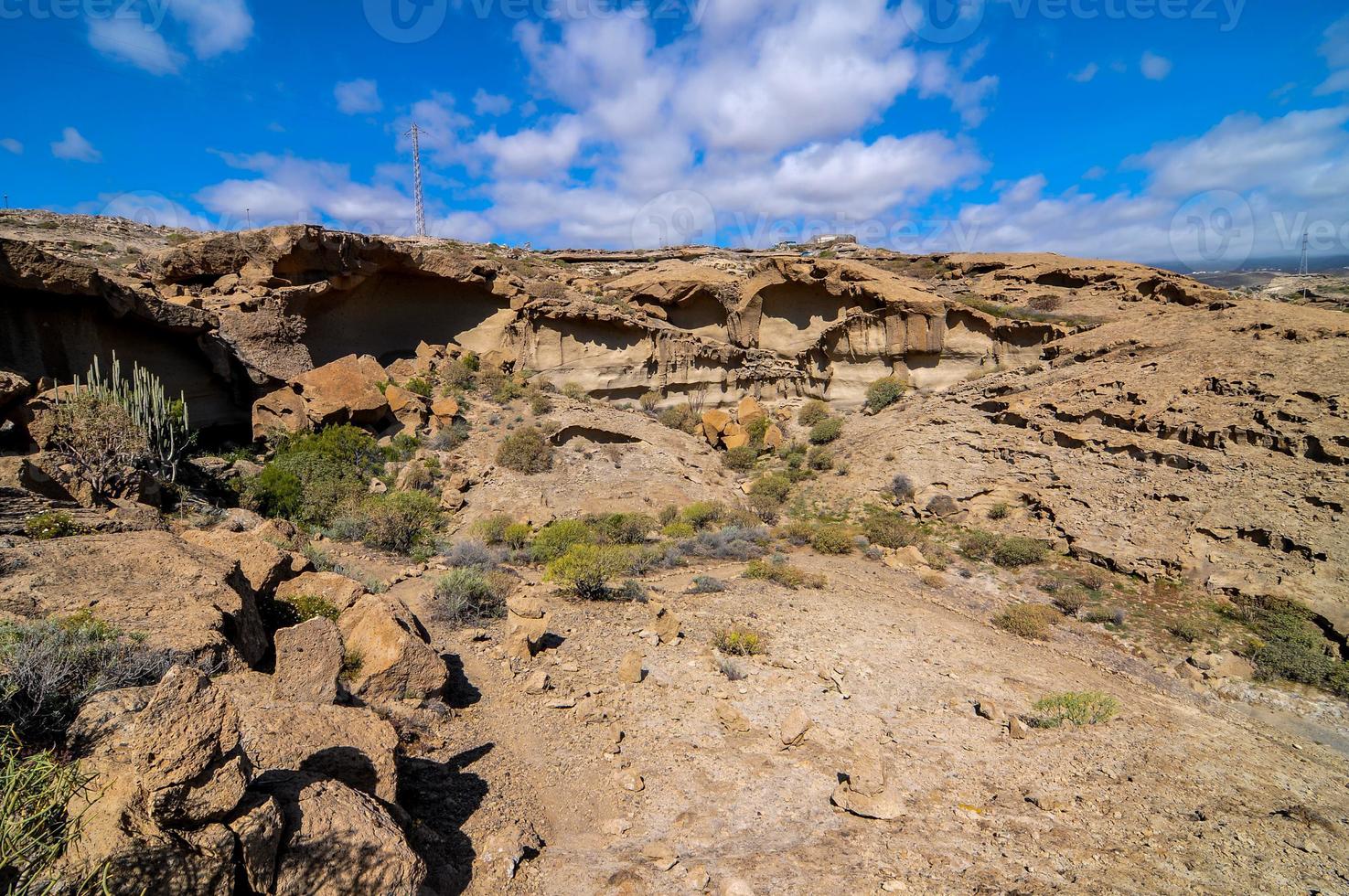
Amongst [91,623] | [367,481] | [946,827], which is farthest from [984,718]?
[367,481]

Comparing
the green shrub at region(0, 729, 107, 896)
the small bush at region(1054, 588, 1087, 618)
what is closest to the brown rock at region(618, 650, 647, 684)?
the green shrub at region(0, 729, 107, 896)

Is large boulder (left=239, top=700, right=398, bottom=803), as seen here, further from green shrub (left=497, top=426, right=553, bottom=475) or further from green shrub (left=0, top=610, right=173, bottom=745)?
green shrub (left=497, top=426, right=553, bottom=475)

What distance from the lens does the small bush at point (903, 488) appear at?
48.9 feet

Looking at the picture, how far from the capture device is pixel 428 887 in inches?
127

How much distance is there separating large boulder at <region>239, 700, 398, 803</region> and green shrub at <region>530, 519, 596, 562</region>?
23.9 feet

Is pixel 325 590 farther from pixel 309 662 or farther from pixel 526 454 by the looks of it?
pixel 526 454

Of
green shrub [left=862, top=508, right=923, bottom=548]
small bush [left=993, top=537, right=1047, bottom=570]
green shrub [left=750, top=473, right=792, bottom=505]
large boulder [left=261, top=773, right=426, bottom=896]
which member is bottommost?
small bush [left=993, top=537, right=1047, bottom=570]

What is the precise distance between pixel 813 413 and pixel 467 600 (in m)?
15.2

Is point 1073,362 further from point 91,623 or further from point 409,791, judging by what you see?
point 91,623

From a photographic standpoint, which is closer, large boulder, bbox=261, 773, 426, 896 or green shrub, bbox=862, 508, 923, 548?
large boulder, bbox=261, 773, 426, 896

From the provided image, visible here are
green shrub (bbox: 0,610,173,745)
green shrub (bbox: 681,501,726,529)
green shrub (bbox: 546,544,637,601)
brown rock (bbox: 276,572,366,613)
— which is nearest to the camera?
green shrub (bbox: 0,610,173,745)

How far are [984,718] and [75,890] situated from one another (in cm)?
713

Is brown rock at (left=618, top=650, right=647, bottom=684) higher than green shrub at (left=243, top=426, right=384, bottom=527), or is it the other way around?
green shrub at (left=243, top=426, right=384, bottom=527)

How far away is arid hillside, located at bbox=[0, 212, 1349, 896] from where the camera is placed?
371 cm
